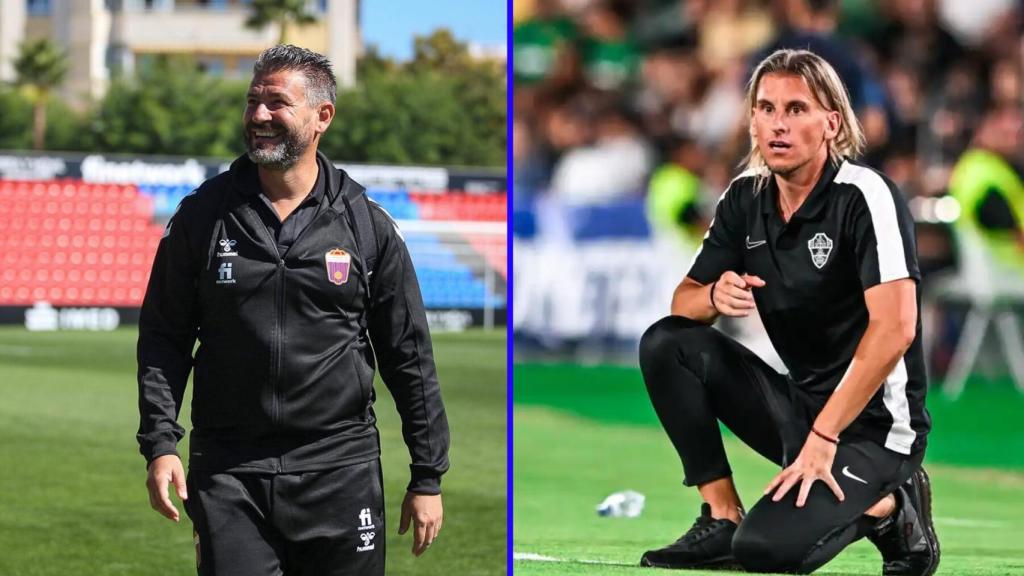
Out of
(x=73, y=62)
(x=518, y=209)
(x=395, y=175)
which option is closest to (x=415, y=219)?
(x=395, y=175)

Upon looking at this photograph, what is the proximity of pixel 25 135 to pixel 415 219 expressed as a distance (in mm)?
16502

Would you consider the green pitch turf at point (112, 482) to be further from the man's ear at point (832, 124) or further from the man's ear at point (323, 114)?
the man's ear at point (323, 114)

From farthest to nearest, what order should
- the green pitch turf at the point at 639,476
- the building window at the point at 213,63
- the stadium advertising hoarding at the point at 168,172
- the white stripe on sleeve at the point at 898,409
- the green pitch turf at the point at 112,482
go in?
the building window at the point at 213,63 < the stadium advertising hoarding at the point at 168,172 < the green pitch turf at the point at 112,482 < the green pitch turf at the point at 639,476 < the white stripe on sleeve at the point at 898,409

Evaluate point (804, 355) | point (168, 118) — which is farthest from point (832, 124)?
point (168, 118)

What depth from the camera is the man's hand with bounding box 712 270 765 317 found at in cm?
379

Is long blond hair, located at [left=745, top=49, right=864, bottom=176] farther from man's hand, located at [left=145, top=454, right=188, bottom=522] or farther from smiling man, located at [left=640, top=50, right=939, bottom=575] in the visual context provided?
man's hand, located at [left=145, top=454, right=188, bottom=522]

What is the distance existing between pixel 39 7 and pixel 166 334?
53.6m

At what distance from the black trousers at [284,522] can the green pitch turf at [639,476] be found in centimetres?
73

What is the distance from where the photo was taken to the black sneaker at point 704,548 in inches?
153

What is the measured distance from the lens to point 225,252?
3.20 metres

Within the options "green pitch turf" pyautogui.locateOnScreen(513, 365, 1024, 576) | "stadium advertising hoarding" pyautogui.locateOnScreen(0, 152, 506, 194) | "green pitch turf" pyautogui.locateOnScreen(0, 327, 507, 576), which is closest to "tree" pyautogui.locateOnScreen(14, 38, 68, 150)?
"stadium advertising hoarding" pyautogui.locateOnScreen(0, 152, 506, 194)

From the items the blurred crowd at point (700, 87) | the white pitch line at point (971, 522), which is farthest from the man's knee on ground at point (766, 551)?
the blurred crowd at point (700, 87)

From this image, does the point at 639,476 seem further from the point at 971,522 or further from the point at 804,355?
the point at 804,355

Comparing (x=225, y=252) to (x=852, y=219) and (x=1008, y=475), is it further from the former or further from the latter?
(x=1008, y=475)
